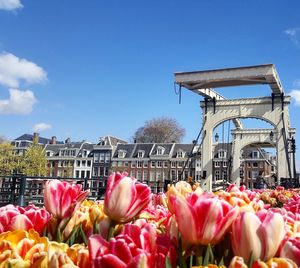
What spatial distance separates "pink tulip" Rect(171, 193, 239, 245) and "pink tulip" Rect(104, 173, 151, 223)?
0.64 ft

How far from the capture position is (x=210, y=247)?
82cm

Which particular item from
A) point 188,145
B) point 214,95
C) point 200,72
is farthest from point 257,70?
point 188,145

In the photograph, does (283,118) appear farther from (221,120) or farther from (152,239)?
(152,239)

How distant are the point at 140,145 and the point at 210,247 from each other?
197 ft

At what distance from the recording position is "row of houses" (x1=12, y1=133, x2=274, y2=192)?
5909 centimetres

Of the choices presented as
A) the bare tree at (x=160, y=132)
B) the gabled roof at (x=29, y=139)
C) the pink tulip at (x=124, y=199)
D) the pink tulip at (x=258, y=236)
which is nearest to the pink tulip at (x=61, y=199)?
the pink tulip at (x=124, y=199)

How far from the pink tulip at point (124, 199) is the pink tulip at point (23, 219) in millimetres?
226

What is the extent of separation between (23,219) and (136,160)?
196 feet

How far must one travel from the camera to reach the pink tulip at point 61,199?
1.09m

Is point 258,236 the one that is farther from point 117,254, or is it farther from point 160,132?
point 160,132

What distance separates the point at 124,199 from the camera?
3.21 ft

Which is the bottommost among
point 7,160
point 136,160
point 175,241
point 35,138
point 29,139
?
point 175,241

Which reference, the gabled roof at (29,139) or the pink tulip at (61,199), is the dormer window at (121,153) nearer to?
the gabled roof at (29,139)

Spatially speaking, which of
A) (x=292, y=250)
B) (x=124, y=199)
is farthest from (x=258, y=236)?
(x=124, y=199)
